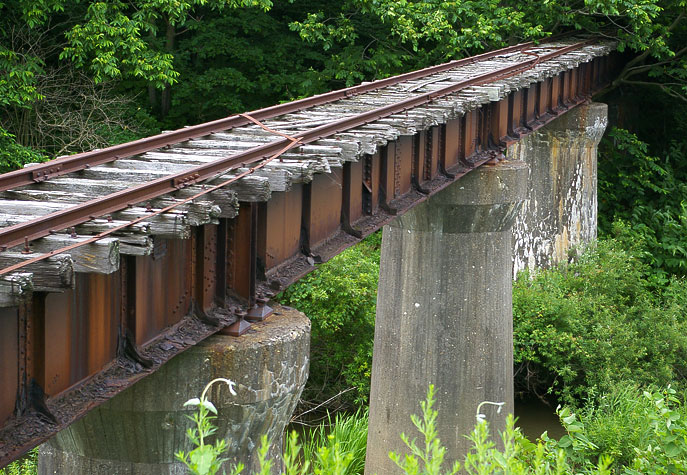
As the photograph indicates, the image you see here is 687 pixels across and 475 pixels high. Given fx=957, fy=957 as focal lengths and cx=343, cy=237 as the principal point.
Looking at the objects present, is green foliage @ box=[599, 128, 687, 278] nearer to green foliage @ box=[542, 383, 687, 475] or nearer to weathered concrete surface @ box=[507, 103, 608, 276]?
weathered concrete surface @ box=[507, 103, 608, 276]

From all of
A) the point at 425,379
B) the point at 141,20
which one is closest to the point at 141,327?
the point at 425,379

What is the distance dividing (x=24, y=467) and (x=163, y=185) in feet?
29.4

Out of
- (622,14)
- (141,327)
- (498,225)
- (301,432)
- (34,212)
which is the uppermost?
(622,14)

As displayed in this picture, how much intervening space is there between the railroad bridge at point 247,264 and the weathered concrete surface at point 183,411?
13 millimetres

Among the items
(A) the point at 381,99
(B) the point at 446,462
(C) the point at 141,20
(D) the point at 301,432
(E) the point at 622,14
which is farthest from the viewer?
(E) the point at 622,14

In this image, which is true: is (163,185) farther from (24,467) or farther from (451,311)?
(24,467)

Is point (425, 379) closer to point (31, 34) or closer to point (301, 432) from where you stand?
point (301, 432)

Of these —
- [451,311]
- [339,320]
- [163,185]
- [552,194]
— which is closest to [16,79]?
[339,320]

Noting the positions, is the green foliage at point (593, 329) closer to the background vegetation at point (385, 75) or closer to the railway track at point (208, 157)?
the background vegetation at point (385, 75)

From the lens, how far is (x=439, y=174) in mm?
10672

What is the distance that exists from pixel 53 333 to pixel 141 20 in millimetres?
14491

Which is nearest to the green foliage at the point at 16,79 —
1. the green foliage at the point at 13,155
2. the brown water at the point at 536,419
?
the green foliage at the point at 13,155

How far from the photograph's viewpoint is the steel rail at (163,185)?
176 inches

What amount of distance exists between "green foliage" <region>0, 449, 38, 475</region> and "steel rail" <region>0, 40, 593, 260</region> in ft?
20.5
